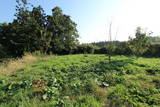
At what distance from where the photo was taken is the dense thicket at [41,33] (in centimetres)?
2885

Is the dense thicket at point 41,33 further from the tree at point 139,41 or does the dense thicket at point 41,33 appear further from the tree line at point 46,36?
the tree at point 139,41

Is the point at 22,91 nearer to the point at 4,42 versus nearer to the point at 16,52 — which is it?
the point at 16,52

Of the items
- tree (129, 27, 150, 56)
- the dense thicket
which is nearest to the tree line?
the dense thicket

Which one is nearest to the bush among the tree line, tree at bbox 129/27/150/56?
the tree line

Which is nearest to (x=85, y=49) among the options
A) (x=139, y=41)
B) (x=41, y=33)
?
(x=41, y=33)

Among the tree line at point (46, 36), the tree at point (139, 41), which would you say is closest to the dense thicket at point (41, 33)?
the tree line at point (46, 36)

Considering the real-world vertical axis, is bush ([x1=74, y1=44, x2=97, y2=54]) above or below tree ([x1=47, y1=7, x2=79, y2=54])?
below

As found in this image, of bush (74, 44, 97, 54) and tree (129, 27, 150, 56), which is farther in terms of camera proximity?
Answer: bush (74, 44, 97, 54)

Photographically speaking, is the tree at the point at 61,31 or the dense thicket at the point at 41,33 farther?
the tree at the point at 61,31

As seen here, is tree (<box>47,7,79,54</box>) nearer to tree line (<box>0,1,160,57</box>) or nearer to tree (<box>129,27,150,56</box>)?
tree line (<box>0,1,160,57</box>)

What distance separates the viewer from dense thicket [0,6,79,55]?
2885 centimetres

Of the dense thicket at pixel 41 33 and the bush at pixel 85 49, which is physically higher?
the dense thicket at pixel 41 33

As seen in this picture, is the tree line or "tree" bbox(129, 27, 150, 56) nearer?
"tree" bbox(129, 27, 150, 56)

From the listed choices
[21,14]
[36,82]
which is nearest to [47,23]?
[21,14]
